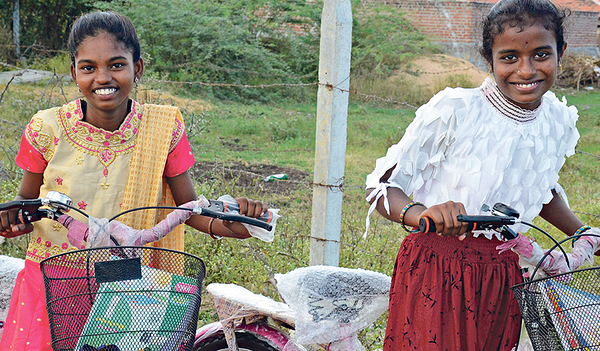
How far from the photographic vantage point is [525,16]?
194cm

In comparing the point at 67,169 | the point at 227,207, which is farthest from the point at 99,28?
the point at 227,207

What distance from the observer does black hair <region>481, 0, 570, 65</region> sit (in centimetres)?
194

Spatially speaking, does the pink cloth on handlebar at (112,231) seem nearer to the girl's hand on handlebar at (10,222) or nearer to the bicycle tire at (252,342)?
the girl's hand on handlebar at (10,222)

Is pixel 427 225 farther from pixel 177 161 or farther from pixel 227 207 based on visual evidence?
pixel 177 161

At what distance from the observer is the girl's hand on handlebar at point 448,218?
5.50ft

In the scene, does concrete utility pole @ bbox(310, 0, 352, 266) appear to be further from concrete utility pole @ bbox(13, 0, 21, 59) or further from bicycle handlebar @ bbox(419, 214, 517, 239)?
concrete utility pole @ bbox(13, 0, 21, 59)

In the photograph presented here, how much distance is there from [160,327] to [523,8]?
4.67 feet

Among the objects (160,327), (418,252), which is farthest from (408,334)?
(160,327)

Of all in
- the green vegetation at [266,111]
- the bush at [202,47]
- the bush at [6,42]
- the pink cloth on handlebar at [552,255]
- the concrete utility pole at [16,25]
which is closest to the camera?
the pink cloth on handlebar at [552,255]

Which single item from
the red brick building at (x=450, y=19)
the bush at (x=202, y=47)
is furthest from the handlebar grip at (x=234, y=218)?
the red brick building at (x=450, y=19)

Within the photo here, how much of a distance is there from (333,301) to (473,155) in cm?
72

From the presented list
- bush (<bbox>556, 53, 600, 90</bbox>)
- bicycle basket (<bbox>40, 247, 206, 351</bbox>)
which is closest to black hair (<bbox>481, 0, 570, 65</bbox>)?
bicycle basket (<bbox>40, 247, 206, 351</bbox>)

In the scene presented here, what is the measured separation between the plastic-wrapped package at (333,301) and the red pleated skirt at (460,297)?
0.25 metres

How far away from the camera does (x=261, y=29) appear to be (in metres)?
15.3
